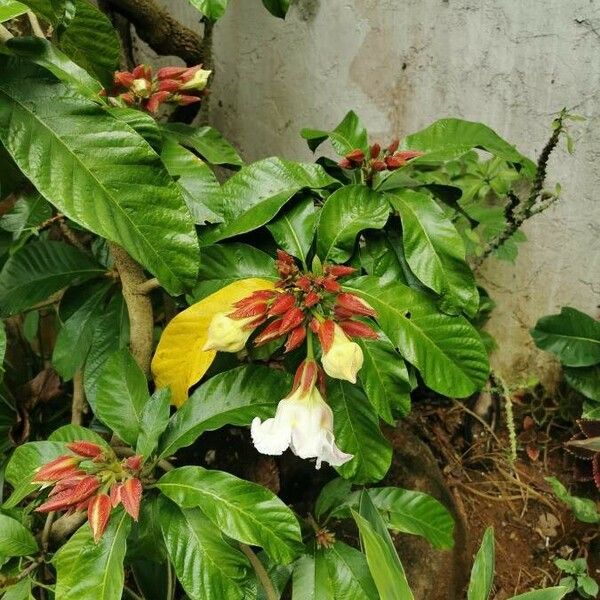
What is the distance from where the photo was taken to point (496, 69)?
4.00 feet

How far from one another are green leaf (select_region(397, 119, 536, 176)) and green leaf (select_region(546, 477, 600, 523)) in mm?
788

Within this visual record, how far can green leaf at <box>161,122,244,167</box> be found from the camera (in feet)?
3.18

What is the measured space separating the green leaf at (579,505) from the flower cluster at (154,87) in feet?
3.84

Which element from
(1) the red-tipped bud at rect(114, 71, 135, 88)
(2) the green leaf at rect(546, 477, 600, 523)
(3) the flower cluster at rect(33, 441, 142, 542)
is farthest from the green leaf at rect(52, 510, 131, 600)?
(2) the green leaf at rect(546, 477, 600, 523)

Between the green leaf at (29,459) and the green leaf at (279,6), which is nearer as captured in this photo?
the green leaf at (29,459)

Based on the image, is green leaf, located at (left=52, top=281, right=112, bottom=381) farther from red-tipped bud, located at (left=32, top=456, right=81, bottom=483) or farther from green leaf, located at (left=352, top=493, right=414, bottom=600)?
green leaf, located at (left=352, top=493, right=414, bottom=600)

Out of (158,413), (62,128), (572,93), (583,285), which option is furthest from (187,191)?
(583,285)

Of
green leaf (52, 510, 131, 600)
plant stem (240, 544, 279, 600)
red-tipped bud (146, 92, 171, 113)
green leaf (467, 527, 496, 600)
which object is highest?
red-tipped bud (146, 92, 171, 113)

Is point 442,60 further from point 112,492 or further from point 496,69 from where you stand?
point 112,492

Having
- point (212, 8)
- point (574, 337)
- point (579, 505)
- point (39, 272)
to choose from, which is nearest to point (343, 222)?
point (212, 8)

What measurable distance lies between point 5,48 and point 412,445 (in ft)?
3.70

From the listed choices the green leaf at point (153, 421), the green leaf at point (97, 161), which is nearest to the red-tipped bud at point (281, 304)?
the green leaf at point (97, 161)

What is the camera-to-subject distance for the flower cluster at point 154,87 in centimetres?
87

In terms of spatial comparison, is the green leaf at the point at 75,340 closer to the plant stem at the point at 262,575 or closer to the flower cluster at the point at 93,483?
the flower cluster at the point at 93,483
